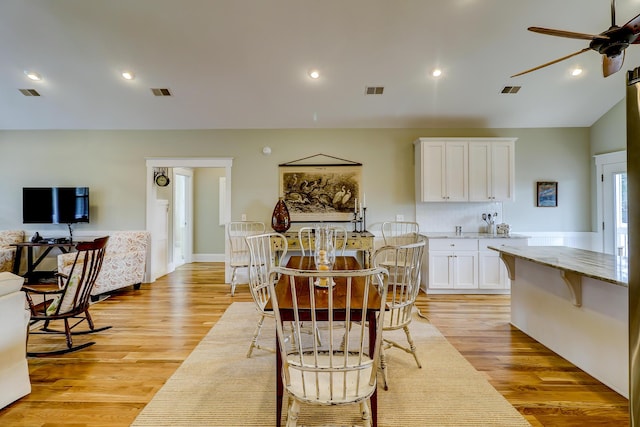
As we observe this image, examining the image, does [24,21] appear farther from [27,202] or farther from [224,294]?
[224,294]

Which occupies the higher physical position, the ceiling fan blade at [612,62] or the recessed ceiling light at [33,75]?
the recessed ceiling light at [33,75]

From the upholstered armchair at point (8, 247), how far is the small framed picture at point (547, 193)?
869 cm

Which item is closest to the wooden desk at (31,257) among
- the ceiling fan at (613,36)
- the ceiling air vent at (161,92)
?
the ceiling air vent at (161,92)

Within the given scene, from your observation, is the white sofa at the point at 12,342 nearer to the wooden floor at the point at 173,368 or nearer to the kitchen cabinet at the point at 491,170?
the wooden floor at the point at 173,368

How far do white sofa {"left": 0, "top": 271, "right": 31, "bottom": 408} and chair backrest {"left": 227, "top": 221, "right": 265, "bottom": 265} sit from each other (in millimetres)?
2688

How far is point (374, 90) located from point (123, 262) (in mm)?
4388

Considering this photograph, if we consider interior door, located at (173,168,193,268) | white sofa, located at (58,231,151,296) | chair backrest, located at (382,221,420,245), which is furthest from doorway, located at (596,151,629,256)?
interior door, located at (173,168,193,268)

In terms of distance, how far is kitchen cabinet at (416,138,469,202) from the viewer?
485 centimetres

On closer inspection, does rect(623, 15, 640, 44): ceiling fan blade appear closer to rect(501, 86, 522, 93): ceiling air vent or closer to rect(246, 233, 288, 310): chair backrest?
rect(501, 86, 522, 93): ceiling air vent

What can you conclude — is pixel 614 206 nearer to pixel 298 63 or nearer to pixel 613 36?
pixel 613 36

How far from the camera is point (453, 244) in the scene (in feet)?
15.0

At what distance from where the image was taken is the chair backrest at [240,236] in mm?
4872

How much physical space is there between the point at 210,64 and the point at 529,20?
146 inches

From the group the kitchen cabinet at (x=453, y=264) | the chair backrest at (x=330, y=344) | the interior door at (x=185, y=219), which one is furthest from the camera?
the interior door at (x=185, y=219)
